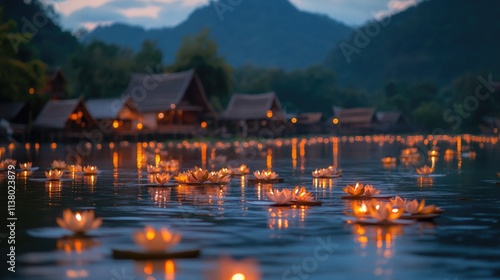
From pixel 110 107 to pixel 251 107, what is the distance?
22.1m

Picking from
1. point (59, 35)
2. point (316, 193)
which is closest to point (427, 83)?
point (59, 35)

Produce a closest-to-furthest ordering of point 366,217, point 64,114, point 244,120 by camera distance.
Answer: point 366,217
point 64,114
point 244,120

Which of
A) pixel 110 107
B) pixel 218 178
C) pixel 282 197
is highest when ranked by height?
pixel 110 107

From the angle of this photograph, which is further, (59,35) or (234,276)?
(59,35)

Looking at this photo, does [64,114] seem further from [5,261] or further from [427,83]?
[427,83]

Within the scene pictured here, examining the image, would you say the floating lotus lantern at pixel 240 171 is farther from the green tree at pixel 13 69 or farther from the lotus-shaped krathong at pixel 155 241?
the green tree at pixel 13 69

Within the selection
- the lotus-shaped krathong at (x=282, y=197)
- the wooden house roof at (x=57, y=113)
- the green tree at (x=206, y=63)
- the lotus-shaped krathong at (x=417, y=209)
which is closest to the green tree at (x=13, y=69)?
the wooden house roof at (x=57, y=113)

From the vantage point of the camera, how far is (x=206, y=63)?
11194 cm

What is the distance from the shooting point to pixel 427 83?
18175 cm

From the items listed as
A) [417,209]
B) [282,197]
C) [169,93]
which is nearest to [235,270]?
[417,209]

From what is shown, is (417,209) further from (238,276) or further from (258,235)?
(238,276)

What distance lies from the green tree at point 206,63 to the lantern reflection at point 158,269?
334 ft

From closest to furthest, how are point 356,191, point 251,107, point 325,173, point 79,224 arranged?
1. point 79,224
2. point 356,191
3. point 325,173
4. point 251,107

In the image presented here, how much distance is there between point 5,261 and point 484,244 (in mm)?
6380
